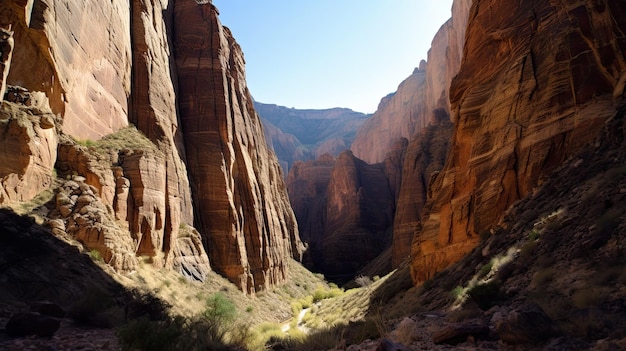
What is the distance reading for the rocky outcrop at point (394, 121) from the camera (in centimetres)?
10010

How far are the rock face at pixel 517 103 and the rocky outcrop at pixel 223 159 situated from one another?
16.9 meters

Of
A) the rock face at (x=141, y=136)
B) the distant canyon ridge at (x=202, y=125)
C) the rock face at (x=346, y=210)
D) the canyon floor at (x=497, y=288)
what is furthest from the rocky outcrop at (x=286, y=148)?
the canyon floor at (x=497, y=288)

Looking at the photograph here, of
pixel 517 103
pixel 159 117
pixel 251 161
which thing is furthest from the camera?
pixel 251 161

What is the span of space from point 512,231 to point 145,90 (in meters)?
25.6

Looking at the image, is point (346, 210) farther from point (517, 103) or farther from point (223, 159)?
point (517, 103)

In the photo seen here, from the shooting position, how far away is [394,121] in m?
109

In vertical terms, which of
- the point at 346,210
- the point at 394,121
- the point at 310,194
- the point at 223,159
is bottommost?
the point at 346,210

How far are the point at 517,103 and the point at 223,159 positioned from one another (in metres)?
24.2

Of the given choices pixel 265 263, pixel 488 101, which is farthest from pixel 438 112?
pixel 488 101

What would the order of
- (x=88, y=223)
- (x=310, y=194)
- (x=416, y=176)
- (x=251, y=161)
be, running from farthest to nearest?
(x=310, y=194) < (x=416, y=176) < (x=251, y=161) < (x=88, y=223)

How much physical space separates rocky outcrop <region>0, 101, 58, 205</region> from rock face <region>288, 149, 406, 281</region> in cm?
4858

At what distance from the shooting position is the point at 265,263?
119 ft

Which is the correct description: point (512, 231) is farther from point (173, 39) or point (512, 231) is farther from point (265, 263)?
point (173, 39)

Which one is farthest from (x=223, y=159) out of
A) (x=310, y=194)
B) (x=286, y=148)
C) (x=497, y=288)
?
(x=286, y=148)
